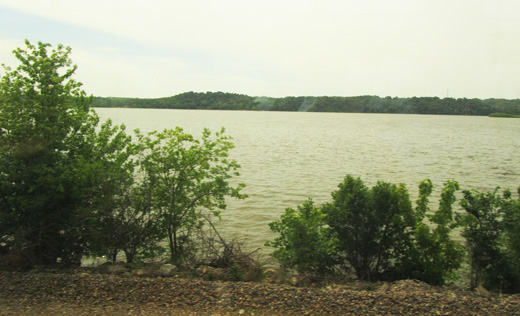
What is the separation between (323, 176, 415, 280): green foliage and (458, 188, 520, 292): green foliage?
1464mm

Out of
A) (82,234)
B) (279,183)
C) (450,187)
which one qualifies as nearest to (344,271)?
(450,187)

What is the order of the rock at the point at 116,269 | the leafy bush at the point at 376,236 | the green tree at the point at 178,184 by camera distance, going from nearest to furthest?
the rock at the point at 116,269 < the leafy bush at the point at 376,236 < the green tree at the point at 178,184

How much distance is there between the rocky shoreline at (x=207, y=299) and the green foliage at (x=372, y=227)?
6.92 feet

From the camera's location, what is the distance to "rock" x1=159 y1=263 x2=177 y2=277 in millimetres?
8808

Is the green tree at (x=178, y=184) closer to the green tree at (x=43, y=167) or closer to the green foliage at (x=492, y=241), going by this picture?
the green tree at (x=43, y=167)

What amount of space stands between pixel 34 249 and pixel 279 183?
44.7 feet

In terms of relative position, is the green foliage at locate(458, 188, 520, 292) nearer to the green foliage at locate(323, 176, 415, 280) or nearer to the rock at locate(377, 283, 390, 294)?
the green foliage at locate(323, 176, 415, 280)

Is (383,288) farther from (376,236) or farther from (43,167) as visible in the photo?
(43,167)

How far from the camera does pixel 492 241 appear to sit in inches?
368

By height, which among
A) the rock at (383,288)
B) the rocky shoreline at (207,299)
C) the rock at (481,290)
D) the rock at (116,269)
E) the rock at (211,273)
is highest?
the rocky shoreline at (207,299)

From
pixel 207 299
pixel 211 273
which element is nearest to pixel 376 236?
pixel 211 273

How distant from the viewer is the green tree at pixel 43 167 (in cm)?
914

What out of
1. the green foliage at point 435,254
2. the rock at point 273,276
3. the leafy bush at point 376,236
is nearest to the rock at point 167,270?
the rock at point 273,276

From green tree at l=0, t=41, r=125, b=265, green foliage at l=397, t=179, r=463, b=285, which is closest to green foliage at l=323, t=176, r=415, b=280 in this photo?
green foliage at l=397, t=179, r=463, b=285
